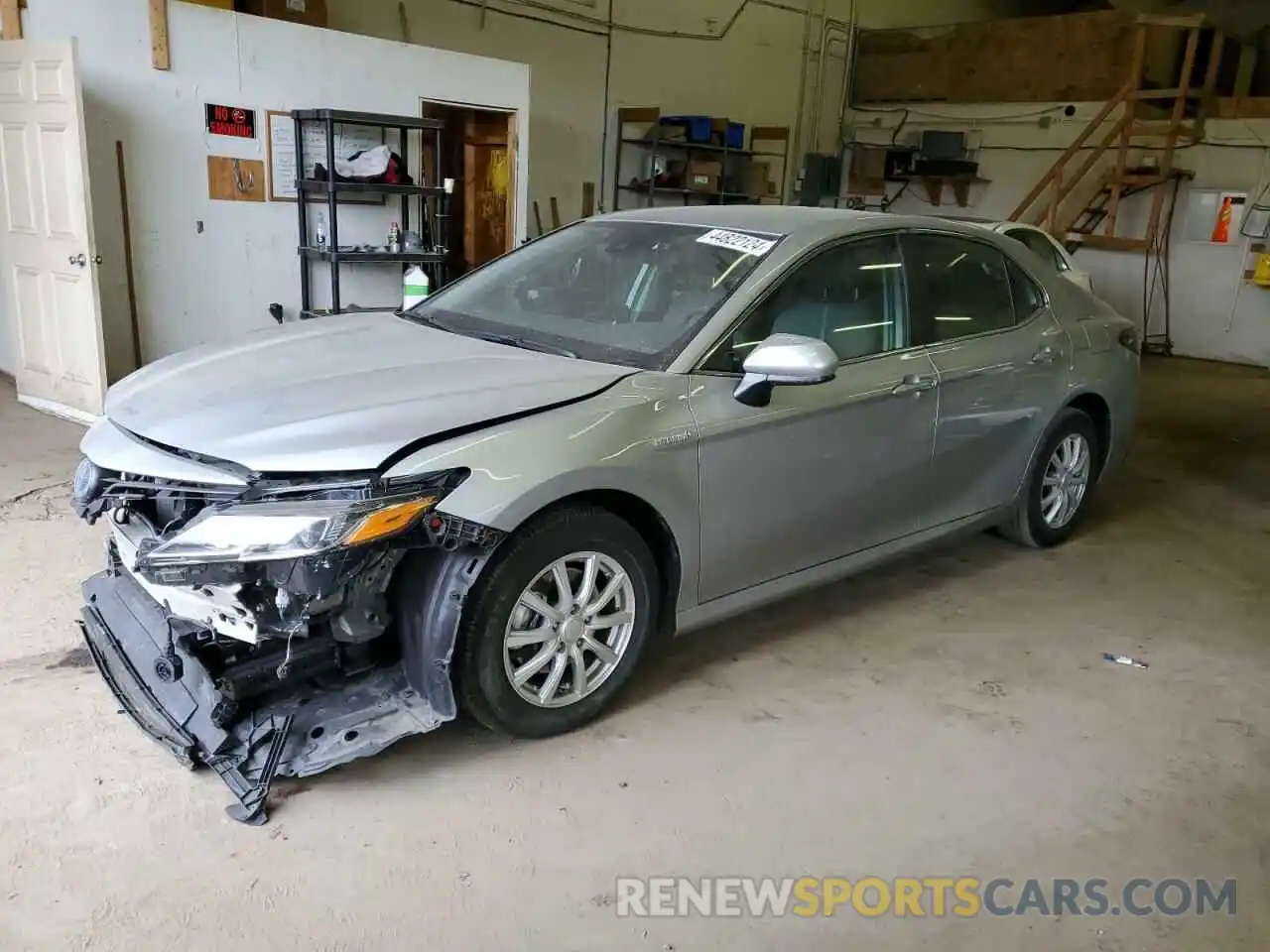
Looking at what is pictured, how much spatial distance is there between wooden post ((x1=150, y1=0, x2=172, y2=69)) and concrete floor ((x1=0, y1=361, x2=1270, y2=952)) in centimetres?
343

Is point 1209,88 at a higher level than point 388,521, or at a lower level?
higher

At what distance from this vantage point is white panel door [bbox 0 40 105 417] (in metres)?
5.33

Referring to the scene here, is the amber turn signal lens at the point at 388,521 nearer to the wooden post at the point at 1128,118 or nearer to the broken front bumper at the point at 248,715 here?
the broken front bumper at the point at 248,715

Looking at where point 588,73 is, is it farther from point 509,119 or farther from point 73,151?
point 73,151

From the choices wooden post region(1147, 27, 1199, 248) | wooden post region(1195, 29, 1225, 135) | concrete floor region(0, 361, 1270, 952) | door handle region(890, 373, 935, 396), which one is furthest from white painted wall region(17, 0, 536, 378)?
wooden post region(1195, 29, 1225, 135)

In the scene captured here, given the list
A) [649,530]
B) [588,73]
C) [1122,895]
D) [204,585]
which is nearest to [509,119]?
[588,73]

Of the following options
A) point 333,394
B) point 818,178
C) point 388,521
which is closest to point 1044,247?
point 818,178

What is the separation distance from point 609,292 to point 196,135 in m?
4.20

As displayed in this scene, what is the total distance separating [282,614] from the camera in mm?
2127

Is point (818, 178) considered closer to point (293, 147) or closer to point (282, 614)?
point (293, 147)

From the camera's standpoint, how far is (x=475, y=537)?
2229mm

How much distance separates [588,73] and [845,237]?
7.81 metres

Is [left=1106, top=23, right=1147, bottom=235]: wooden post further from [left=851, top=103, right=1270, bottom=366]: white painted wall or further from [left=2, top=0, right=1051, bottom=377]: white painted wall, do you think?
[left=2, top=0, right=1051, bottom=377]: white painted wall

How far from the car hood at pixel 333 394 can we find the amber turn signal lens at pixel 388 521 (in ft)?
0.38
